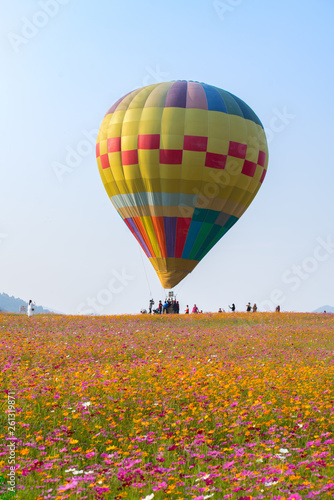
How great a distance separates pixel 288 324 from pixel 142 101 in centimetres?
1782

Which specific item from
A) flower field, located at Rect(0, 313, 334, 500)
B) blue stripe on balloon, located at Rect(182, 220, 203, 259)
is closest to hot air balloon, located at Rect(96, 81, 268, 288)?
blue stripe on balloon, located at Rect(182, 220, 203, 259)

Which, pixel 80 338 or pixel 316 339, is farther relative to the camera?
pixel 316 339

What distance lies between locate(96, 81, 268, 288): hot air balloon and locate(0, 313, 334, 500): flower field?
54.4ft

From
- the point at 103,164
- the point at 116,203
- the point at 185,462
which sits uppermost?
the point at 103,164

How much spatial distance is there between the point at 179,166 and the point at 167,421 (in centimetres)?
2553

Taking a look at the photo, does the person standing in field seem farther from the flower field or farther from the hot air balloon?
the flower field

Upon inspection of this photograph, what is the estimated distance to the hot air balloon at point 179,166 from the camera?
33.7 metres

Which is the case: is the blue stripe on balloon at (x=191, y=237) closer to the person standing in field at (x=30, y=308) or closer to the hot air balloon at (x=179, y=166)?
the hot air balloon at (x=179, y=166)

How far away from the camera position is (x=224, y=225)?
36438 mm

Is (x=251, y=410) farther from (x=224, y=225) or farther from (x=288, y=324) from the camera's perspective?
(x=224, y=225)

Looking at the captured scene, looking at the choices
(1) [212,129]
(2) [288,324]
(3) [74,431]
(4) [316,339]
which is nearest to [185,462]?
(3) [74,431]

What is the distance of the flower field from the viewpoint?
21.0ft

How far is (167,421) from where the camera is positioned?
9.55 m

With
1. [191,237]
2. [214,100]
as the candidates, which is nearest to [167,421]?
[191,237]
